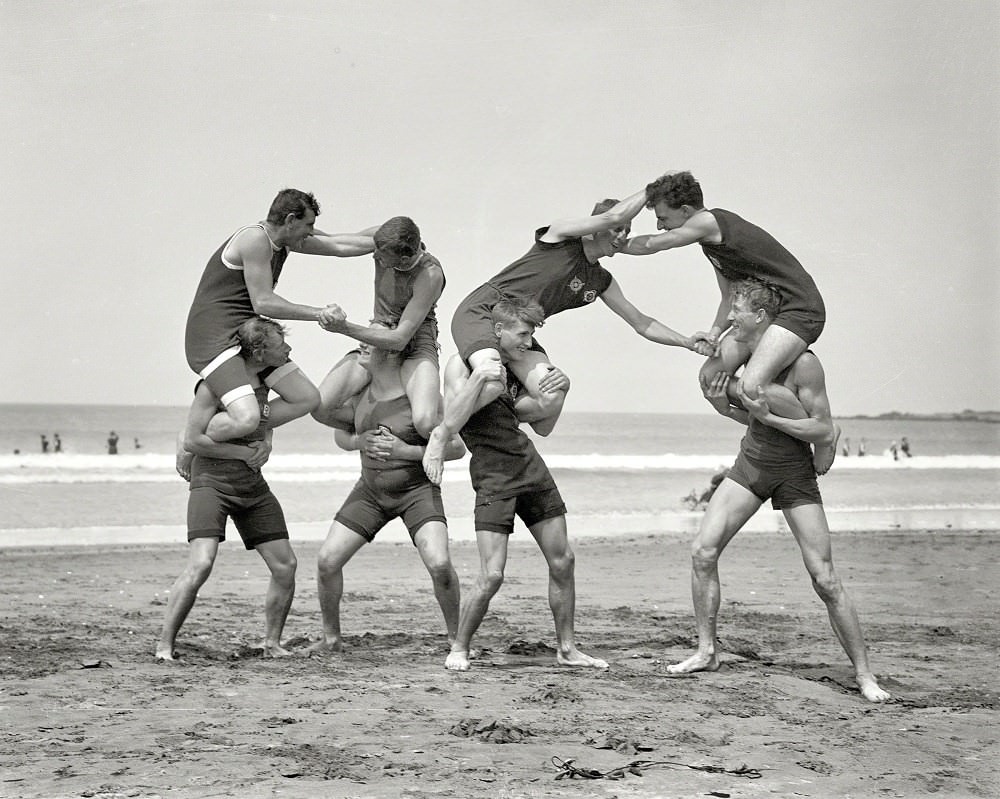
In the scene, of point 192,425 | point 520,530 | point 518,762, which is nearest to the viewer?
point 518,762

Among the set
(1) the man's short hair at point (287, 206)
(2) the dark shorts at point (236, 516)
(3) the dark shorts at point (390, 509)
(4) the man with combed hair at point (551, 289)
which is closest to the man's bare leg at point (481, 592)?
(3) the dark shorts at point (390, 509)

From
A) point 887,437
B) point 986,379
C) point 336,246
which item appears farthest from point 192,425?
point 887,437

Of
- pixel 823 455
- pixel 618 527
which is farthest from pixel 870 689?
pixel 618 527

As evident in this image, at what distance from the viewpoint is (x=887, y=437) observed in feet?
181

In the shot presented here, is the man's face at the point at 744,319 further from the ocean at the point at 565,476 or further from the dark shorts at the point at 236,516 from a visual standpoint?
the ocean at the point at 565,476

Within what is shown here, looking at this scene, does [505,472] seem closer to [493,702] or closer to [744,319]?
[493,702]

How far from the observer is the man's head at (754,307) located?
22.1ft

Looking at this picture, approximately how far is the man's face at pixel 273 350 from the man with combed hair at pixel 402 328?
1.19 ft

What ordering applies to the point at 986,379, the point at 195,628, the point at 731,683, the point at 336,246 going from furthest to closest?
the point at 986,379 → the point at 195,628 → the point at 336,246 → the point at 731,683

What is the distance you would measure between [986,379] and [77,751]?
10.1 metres

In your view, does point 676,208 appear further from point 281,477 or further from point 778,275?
point 281,477

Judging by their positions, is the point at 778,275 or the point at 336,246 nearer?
the point at 778,275

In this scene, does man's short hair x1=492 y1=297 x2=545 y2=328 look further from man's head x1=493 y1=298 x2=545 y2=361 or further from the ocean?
the ocean

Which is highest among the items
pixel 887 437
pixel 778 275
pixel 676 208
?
pixel 676 208
